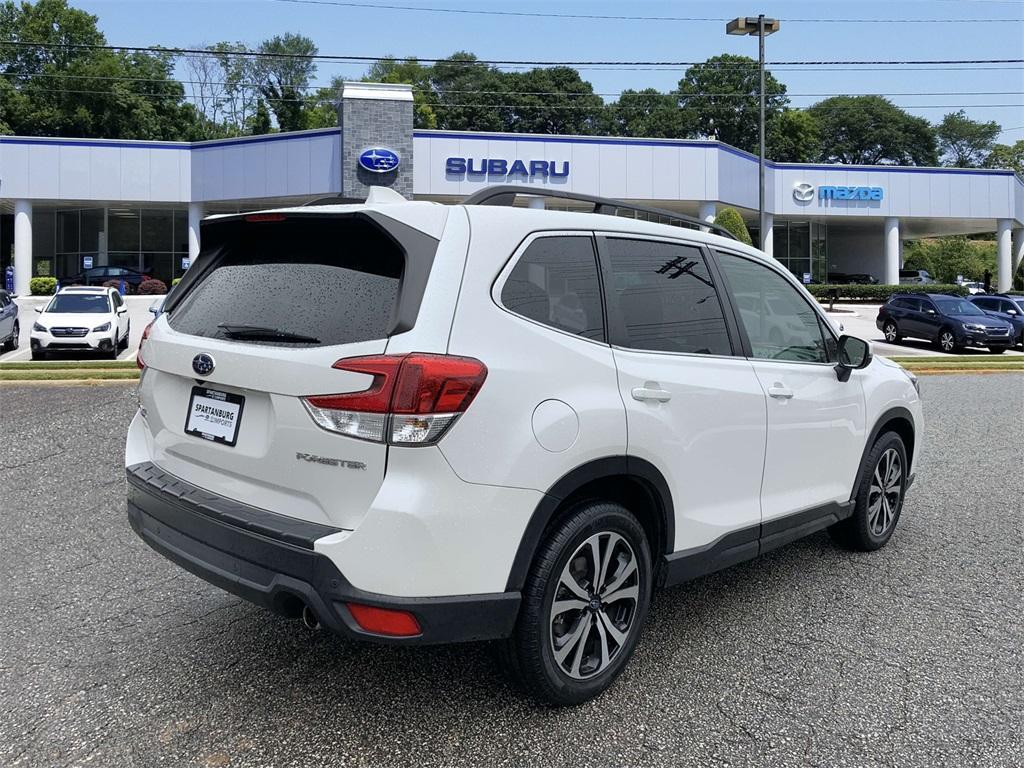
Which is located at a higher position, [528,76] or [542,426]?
A: [528,76]

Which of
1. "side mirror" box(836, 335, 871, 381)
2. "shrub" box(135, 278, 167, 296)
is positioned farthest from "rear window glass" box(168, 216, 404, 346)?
"shrub" box(135, 278, 167, 296)

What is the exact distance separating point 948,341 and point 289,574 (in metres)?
24.1

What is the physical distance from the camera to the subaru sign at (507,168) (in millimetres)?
34344

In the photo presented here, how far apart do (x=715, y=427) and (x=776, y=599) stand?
1.32m

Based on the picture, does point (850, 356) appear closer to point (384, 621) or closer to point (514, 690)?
point (514, 690)

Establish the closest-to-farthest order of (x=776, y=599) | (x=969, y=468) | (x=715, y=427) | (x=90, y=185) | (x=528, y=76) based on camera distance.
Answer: (x=715, y=427)
(x=776, y=599)
(x=969, y=468)
(x=90, y=185)
(x=528, y=76)

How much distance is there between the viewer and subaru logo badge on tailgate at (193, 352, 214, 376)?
119 inches

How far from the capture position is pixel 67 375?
1277 centimetres

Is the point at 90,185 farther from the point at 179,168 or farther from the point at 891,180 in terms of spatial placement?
the point at 891,180

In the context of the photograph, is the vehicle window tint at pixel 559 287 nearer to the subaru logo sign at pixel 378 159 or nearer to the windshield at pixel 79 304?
the windshield at pixel 79 304

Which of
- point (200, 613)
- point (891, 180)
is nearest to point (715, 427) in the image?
point (200, 613)

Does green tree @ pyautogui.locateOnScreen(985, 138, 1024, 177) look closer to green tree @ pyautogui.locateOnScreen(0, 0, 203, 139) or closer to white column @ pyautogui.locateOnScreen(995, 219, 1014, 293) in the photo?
white column @ pyautogui.locateOnScreen(995, 219, 1014, 293)

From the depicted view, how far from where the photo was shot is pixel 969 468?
7508mm

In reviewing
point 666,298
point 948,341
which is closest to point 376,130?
point 948,341
